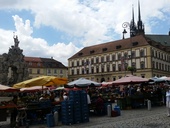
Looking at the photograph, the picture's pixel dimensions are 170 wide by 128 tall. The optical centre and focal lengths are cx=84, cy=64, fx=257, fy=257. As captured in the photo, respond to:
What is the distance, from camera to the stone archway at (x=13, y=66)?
1831 inches

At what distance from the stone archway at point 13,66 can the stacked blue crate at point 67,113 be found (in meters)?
34.4

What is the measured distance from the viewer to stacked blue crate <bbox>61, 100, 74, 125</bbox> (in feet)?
45.3

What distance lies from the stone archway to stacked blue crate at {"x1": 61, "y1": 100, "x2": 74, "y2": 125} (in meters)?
34.4

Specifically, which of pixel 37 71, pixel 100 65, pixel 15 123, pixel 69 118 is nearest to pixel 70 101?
pixel 69 118

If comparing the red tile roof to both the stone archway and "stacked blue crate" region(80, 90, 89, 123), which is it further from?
"stacked blue crate" region(80, 90, 89, 123)

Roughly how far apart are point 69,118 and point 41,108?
6.99 feet

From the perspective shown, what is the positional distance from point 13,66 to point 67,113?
35.8 m

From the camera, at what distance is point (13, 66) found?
156 ft

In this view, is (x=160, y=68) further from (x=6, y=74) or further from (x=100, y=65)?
(x=6, y=74)

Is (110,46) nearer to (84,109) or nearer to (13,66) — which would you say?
(13,66)

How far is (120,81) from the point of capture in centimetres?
2112

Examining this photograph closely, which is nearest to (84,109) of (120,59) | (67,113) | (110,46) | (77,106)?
(77,106)

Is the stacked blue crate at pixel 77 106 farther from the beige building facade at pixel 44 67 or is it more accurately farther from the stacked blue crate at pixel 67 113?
the beige building facade at pixel 44 67

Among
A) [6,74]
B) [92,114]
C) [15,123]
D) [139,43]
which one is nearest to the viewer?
[15,123]
